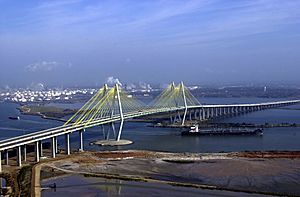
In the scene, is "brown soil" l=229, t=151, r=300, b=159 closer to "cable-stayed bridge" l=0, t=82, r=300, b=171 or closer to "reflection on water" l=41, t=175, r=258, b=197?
"cable-stayed bridge" l=0, t=82, r=300, b=171

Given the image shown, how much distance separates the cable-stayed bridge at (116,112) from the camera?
17.3 metres

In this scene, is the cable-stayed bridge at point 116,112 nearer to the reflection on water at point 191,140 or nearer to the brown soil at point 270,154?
the reflection on water at point 191,140

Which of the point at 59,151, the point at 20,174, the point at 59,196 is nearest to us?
the point at 59,196

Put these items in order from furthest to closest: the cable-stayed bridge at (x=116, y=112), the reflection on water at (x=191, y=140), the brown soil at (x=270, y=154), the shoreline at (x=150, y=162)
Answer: the reflection on water at (x=191, y=140), the brown soil at (x=270, y=154), the cable-stayed bridge at (x=116, y=112), the shoreline at (x=150, y=162)

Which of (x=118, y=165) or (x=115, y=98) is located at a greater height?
(x=115, y=98)

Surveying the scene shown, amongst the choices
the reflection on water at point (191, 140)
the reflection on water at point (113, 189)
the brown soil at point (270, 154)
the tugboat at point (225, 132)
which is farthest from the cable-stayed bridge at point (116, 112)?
the brown soil at point (270, 154)

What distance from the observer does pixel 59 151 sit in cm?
1923

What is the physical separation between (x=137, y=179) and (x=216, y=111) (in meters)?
25.3

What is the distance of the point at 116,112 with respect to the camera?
34062 millimetres

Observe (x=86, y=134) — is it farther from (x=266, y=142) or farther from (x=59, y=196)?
(x=59, y=196)

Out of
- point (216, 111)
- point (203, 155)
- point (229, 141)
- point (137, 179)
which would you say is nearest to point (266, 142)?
point (229, 141)

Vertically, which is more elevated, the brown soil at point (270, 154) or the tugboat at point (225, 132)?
the tugboat at point (225, 132)

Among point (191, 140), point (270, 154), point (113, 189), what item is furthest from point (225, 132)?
point (113, 189)

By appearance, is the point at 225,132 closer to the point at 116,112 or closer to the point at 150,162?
the point at 150,162
